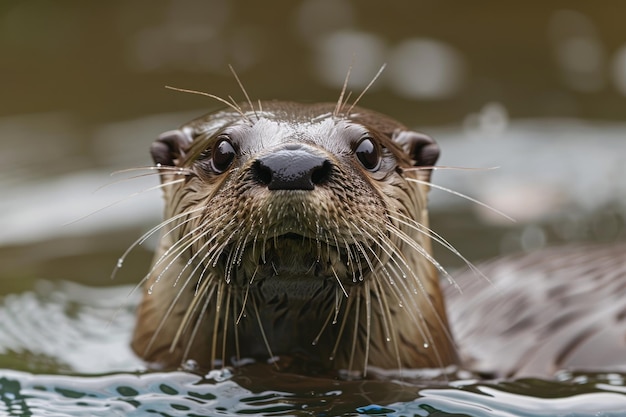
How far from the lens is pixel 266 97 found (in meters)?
8.82

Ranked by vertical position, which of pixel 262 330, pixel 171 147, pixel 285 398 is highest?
pixel 171 147

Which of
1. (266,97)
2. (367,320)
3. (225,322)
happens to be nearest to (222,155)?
(225,322)

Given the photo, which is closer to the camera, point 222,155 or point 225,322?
point 222,155

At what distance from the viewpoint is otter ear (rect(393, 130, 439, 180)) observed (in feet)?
12.6

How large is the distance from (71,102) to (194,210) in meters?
6.22

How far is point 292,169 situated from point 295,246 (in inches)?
8.8

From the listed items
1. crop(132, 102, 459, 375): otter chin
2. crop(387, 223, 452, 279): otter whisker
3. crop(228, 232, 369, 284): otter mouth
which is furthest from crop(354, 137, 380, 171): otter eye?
crop(228, 232, 369, 284): otter mouth

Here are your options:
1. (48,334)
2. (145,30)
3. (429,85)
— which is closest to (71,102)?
(145,30)

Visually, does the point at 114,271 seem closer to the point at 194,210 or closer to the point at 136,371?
the point at 136,371

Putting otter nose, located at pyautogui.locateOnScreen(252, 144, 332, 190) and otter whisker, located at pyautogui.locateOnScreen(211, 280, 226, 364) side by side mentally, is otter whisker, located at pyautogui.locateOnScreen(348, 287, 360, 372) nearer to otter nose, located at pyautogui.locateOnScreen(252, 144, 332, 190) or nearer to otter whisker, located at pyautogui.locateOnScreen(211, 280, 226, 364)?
otter whisker, located at pyautogui.locateOnScreen(211, 280, 226, 364)

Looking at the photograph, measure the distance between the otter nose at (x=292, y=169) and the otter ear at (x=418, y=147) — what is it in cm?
76

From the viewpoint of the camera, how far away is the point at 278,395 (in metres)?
3.51

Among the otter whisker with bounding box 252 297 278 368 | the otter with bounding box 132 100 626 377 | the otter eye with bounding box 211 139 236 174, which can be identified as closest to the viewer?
Answer: the otter with bounding box 132 100 626 377

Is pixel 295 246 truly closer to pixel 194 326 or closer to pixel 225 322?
pixel 225 322
